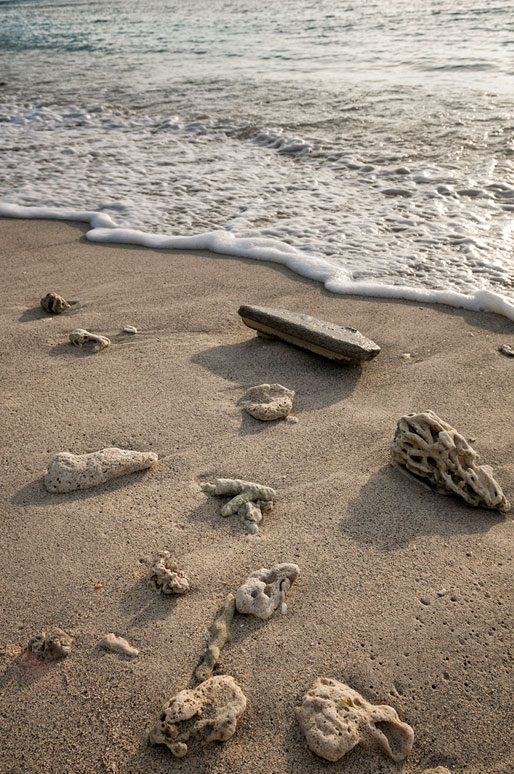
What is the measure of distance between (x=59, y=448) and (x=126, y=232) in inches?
107

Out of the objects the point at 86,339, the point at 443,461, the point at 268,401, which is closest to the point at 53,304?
the point at 86,339

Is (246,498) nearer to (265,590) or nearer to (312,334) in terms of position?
(265,590)

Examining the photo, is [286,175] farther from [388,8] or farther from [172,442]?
[388,8]

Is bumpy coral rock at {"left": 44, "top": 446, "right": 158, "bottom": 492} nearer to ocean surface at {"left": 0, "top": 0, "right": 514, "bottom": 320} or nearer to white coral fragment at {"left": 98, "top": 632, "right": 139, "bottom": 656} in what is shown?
white coral fragment at {"left": 98, "top": 632, "right": 139, "bottom": 656}

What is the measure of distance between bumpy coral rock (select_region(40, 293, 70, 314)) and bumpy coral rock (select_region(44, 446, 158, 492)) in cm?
143

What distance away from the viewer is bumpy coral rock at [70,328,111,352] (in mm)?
3248

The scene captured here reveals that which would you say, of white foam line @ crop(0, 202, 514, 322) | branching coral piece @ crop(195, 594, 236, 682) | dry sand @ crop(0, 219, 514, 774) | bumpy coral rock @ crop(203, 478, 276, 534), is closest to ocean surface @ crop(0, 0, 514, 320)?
white foam line @ crop(0, 202, 514, 322)

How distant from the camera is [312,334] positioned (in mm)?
3078

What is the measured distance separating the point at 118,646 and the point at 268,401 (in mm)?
1337

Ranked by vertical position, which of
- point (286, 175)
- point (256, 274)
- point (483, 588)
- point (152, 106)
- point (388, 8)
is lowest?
point (483, 588)

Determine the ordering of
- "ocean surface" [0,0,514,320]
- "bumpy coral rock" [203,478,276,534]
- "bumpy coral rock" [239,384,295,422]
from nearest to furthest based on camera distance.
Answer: "bumpy coral rock" [203,478,276,534], "bumpy coral rock" [239,384,295,422], "ocean surface" [0,0,514,320]

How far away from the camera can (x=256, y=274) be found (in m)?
4.19

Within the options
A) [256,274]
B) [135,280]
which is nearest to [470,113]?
[256,274]

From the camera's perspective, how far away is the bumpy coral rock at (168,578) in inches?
75.2
